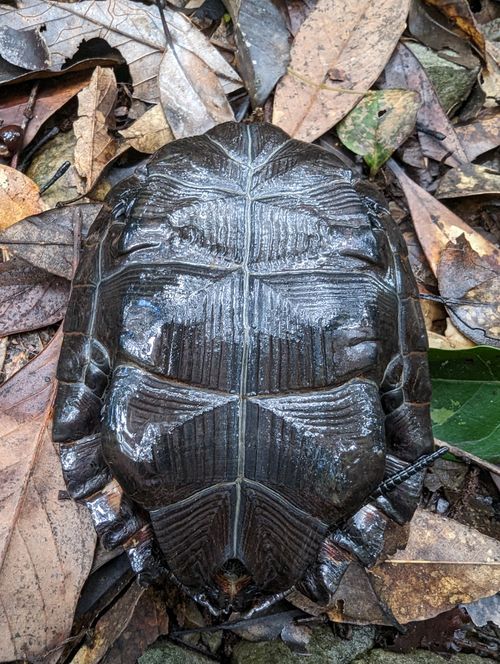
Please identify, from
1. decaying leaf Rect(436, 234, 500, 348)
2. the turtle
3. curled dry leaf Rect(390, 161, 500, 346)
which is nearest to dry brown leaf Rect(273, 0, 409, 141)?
curled dry leaf Rect(390, 161, 500, 346)

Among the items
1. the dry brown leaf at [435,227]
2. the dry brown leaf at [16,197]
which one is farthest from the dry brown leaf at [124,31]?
the dry brown leaf at [435,227]

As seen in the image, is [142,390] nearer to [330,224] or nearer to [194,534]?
[194,534]

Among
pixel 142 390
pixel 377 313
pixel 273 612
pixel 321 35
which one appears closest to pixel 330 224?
pixel 377 313

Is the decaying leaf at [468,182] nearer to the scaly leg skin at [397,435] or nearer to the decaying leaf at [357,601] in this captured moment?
the scaly leg skin at [397,435]

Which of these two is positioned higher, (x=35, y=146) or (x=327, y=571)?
(x=35, y=146)

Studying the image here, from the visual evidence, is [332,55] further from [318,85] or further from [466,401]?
[466,401]

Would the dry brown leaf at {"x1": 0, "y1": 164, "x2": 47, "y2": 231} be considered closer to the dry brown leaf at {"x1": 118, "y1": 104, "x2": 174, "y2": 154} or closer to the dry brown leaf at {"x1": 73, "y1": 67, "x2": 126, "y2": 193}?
the dry brown leaf at {"x1": 73, "y1": 67, "x2": 126, "y2": 193}

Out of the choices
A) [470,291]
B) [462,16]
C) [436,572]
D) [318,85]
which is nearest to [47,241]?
[318,85]
